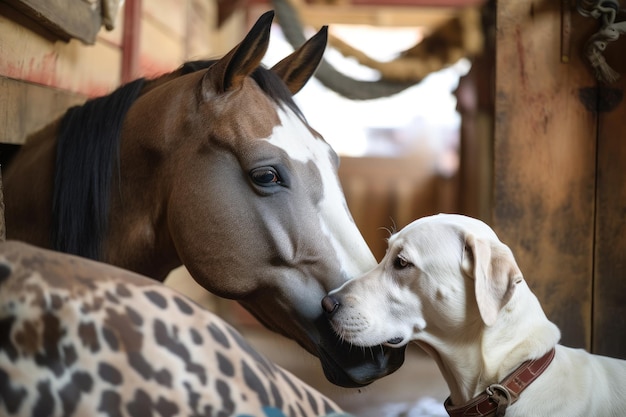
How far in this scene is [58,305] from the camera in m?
0.53

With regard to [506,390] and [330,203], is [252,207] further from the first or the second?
[506,390]

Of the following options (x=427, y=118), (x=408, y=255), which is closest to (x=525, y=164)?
(x=408, y=255)

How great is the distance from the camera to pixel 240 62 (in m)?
1.27

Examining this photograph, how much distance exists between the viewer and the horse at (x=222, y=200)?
1215 mm

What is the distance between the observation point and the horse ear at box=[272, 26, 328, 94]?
4.90 ft

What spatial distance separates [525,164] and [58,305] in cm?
150

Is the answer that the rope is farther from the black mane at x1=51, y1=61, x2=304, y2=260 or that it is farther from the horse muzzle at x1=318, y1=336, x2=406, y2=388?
the horse muzzle at x1=318, y1=336, x2=406, y2=388

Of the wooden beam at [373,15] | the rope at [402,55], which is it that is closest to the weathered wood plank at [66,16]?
the rope at [402,55]

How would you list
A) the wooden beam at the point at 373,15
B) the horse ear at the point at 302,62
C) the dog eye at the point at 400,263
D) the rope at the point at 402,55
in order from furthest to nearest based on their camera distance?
the wooden beam at the point at 373,15
the rope at the point at 402,55
the horse ear at the point at 302,62
the dog eye at the point at 400,263

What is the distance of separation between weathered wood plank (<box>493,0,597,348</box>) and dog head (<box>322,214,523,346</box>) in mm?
477

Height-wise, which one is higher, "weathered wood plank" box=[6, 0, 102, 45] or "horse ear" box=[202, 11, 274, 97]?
"weathered wood plank" box=[6, 0, 102, 45]

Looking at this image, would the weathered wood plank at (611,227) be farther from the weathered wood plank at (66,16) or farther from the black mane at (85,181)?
the weathered wood plank at (66,16)

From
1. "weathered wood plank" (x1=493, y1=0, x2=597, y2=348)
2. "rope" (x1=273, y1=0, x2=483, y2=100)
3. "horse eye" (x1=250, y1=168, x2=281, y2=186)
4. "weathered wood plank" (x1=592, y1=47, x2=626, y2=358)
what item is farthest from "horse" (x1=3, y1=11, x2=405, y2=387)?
"rope" (x1=273, y1=0, x2=483, y2=100)

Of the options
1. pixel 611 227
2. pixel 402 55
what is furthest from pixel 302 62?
pixel 402 55
